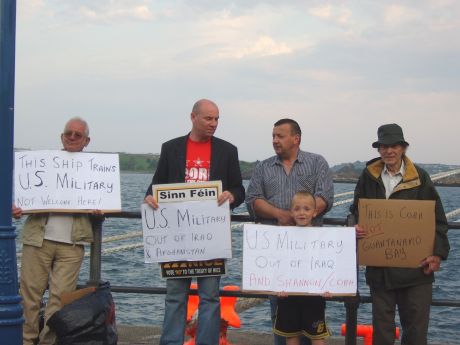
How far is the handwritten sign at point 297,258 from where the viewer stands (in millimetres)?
5855

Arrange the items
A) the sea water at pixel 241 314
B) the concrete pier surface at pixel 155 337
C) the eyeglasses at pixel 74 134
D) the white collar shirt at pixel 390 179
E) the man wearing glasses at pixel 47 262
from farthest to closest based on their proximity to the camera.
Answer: the sea water at pixel 241 314, the concrete pier surface at pixel 155 337, the eyeglasses at pixel 74 134, the man wearing glasses at pixel 47 262, the white collar shirt at pixel 390 179

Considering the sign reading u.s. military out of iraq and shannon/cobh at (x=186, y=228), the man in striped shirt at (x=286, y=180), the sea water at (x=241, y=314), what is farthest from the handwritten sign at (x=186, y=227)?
the sea water at (x=241, y=314)

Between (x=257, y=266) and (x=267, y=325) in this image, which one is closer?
(x=257, y=266)

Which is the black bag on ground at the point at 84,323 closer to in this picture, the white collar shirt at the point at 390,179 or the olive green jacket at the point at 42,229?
the olive green jacket at the point at 42,229

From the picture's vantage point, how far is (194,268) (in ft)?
19.9

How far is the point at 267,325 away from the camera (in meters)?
11.9

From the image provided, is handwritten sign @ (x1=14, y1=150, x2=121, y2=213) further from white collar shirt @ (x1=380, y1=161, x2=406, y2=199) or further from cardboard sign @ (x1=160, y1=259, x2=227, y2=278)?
white collar shirt @ (x1=380, y1=161, x2=406, y2=199)

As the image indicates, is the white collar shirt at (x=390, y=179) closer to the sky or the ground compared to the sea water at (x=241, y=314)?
closer to the sky

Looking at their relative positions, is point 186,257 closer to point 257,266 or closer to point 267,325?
point 257,266

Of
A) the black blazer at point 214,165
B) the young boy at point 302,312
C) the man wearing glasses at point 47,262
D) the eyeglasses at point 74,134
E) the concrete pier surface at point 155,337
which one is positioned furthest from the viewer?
the concrete pier surface at point 155,337

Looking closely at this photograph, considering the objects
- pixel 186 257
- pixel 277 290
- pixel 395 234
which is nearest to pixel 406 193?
pixel 395 234

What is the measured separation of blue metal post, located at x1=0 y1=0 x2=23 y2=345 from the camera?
5242mm

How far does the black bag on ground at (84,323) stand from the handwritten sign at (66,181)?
0.75m

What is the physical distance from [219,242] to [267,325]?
6.05 meters
